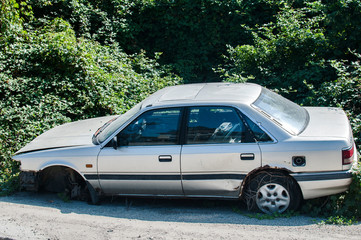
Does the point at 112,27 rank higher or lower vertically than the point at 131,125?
higher

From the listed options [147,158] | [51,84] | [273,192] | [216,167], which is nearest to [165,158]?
[147,158]

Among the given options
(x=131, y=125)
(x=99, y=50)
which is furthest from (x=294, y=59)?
(x=131, y=125)

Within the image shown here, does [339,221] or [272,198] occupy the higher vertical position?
[272,198]

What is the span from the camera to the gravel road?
5.16m

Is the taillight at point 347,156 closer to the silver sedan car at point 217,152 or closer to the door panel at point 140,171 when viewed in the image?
the silver sedan car at point 217,152

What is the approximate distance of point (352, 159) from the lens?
17.8 ft

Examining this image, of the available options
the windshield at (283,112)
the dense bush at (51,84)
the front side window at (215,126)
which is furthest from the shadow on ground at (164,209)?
the dense bush at (51,84)

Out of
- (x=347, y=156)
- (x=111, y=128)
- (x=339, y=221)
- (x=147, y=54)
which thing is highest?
(x=147, y=54)

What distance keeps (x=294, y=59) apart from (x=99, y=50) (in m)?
4.93

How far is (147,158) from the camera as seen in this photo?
578 cm

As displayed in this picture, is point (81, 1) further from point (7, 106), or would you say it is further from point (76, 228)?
point (76, 228)

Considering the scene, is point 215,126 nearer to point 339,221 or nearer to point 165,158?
point 165,158

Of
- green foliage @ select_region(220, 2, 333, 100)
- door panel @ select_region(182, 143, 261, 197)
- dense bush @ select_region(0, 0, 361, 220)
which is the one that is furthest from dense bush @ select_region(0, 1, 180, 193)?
door panel @ select_region(182, 143, 261, 197)

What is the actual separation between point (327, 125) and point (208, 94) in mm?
→ 1681
